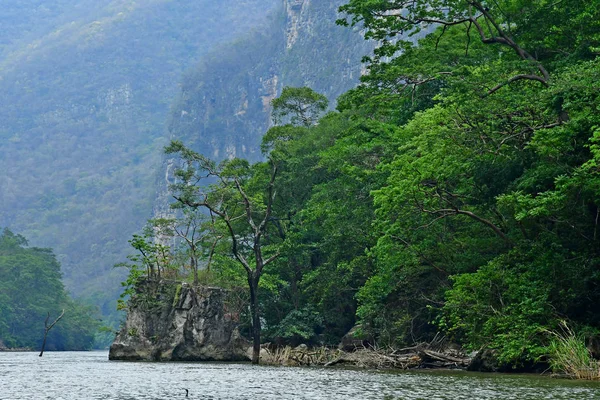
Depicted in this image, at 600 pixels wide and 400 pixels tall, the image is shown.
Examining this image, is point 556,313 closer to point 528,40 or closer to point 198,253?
point 528,40

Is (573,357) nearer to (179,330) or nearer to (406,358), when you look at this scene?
(406,358)

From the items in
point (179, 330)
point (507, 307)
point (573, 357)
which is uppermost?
point (179, 330)

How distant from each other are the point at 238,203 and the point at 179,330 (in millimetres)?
12027

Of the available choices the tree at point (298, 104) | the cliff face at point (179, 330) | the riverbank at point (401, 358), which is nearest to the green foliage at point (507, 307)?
the riverbank at point (401, 358)

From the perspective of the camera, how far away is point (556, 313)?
27.0 m

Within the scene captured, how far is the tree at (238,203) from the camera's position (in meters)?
45.3

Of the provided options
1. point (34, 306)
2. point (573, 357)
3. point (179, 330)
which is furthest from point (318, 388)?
point (34, 306)

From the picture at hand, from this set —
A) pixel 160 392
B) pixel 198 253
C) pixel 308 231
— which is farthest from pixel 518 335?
pixel 198 253

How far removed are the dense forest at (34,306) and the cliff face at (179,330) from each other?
222ft

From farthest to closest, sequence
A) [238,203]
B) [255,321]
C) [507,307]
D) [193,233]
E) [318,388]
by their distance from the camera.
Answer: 1. [193,233]
2. [238,203]
3. [255,321]
4. [507,307]
5. [318,388]

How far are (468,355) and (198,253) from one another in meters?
31.1

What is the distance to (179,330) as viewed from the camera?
56.1 meters

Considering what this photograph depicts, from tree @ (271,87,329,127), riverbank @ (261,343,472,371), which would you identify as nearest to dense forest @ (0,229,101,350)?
tree @ (271,87,329,127)

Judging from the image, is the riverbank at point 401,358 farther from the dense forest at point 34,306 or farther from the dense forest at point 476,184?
the dense forest at point 34,306
